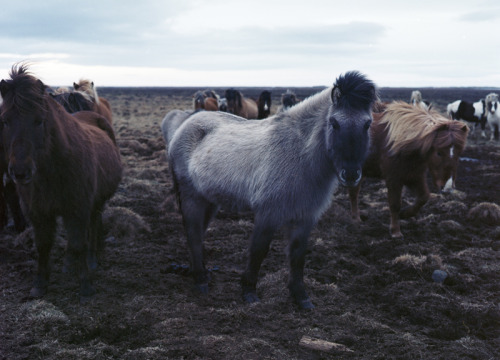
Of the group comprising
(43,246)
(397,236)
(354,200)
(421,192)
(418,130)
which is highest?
(418,130)

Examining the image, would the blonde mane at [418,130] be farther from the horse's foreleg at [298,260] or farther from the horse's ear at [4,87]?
the horse's ear at [4,87]

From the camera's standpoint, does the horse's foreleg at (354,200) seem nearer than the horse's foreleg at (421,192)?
No

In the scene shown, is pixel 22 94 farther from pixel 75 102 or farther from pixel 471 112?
pixel 471 112

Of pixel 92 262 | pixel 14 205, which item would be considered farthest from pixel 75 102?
pixel 92 262

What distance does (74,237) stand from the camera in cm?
396

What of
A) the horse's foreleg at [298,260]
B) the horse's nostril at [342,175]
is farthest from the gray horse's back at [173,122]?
the horse's nostril at [342,175]

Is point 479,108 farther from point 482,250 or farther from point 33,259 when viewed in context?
point 33,259

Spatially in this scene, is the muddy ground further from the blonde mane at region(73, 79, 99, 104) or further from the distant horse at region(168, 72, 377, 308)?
the blonde mane at region(73, 79, 99, 104)

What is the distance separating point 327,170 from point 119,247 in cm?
354

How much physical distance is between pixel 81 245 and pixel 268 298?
211 centimetres

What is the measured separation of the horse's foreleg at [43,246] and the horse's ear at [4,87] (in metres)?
1.28

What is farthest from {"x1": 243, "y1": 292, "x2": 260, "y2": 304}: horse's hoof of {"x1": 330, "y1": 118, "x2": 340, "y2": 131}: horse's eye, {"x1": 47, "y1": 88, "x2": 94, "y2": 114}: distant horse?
{"x1": 47, "y1": 88, "x2": 94, "y2": 114}: distant horse

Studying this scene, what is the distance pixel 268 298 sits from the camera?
423cm

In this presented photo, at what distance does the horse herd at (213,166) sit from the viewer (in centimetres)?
337
